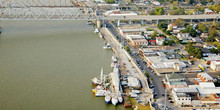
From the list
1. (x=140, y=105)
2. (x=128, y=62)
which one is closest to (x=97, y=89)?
(x=140, y=105)

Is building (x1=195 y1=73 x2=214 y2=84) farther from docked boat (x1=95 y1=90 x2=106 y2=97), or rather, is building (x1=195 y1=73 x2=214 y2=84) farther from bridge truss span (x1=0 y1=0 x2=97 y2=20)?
bridge truss span (x1=0 y1=0 x2=97 y2=20)

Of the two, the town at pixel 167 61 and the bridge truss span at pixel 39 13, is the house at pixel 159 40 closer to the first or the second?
the town at pixel 167 61

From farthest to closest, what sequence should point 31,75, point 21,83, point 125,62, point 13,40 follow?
point 13,40
point 125,62
point 31,75
point 21,83

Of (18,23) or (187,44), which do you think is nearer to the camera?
(187,44)

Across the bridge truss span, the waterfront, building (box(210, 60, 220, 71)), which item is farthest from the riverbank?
building (box(210, 60, 220, 71))

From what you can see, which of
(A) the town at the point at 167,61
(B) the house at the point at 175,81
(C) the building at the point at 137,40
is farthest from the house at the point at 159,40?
(B) the house at the point at 175,81

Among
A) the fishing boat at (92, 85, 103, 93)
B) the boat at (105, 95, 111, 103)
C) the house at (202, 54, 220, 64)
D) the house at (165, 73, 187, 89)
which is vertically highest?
the house at (202, 54, 220, 64)

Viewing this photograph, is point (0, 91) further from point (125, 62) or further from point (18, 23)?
point (18, 23)

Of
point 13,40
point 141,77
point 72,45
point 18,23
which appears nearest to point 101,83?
point 141,77
